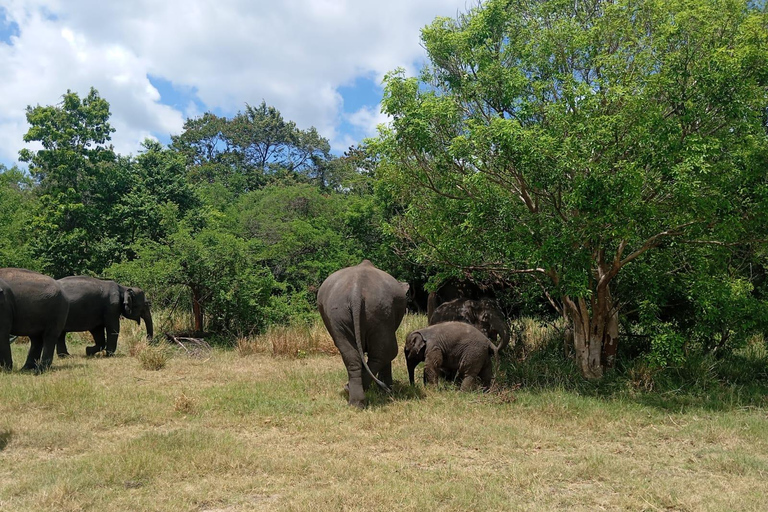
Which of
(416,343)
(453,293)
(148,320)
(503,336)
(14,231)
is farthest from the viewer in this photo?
(14,231)

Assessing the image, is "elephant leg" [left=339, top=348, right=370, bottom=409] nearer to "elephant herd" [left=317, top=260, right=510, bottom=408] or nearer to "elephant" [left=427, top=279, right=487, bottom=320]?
"elephant herd" [left=317, top=260, right=510, bottom=408]

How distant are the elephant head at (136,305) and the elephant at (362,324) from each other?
6.87 meters

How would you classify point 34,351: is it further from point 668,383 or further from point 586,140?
point 668,383

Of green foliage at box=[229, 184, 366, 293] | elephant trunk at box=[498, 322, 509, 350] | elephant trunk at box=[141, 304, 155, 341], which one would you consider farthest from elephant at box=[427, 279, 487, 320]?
elephant trunk at box=[141, 304, 155, 341]

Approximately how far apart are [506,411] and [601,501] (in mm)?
2904

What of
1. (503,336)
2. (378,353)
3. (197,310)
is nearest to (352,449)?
(378,353)

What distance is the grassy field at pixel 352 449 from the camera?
5.22 meters

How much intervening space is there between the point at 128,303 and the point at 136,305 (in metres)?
0.24

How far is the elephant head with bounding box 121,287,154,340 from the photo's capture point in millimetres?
13898

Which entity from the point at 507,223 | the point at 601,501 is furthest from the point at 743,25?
the point at 601,501

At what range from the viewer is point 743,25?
8.24 meters

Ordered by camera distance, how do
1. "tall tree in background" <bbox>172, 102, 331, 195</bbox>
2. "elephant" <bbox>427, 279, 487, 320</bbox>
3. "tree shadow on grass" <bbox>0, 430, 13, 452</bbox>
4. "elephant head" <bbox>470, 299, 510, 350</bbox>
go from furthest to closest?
"tall tree in background" <bbox>172, 102, 331, 195</bbox> < "elephant" <bbox>427, 279, 487, 320</bbox> < "elephant head" <bbox>470, 299, 510, 350</bbox> < "tree shadow on grass" <bbox>0, 430, 13, 452</bbox>

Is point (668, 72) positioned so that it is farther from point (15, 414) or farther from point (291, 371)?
point (15, 414)

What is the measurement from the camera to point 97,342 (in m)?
13.7
